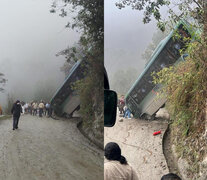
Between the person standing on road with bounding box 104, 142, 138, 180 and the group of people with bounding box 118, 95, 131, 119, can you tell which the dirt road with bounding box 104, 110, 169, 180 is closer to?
the group of people with bounding box 118, 95, 131, 119

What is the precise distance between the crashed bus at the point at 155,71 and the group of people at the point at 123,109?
147 millimetres

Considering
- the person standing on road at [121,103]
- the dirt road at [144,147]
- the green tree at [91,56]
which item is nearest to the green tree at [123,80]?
the person standing on road at [121,103]

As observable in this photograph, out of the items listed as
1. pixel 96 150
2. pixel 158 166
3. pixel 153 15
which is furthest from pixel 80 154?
pixel 158 166

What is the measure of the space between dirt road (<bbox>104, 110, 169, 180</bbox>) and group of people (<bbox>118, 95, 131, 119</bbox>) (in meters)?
0.05

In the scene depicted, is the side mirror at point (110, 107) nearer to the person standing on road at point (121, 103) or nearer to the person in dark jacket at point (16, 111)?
the person in dark jacket at point (16, 111)

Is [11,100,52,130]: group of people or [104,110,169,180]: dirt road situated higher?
[11,100,52,130]: group of people

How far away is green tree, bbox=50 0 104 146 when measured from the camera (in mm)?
406

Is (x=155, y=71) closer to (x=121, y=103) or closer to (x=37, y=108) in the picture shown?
(x=121, y=103)

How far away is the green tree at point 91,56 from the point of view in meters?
0.41

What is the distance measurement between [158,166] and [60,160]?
272cm

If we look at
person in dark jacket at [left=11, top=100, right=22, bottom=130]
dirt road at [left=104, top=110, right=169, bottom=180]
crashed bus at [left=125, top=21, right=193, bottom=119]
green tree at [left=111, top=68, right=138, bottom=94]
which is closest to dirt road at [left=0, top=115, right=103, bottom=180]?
person in dark jacket at [left=11, top=100, right=22, bottom=130]

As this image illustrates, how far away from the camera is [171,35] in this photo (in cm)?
285

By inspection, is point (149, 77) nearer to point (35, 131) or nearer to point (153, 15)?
point (153, 15)

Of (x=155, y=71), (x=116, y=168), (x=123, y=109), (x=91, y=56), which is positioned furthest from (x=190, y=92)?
(x=91, y=56)
